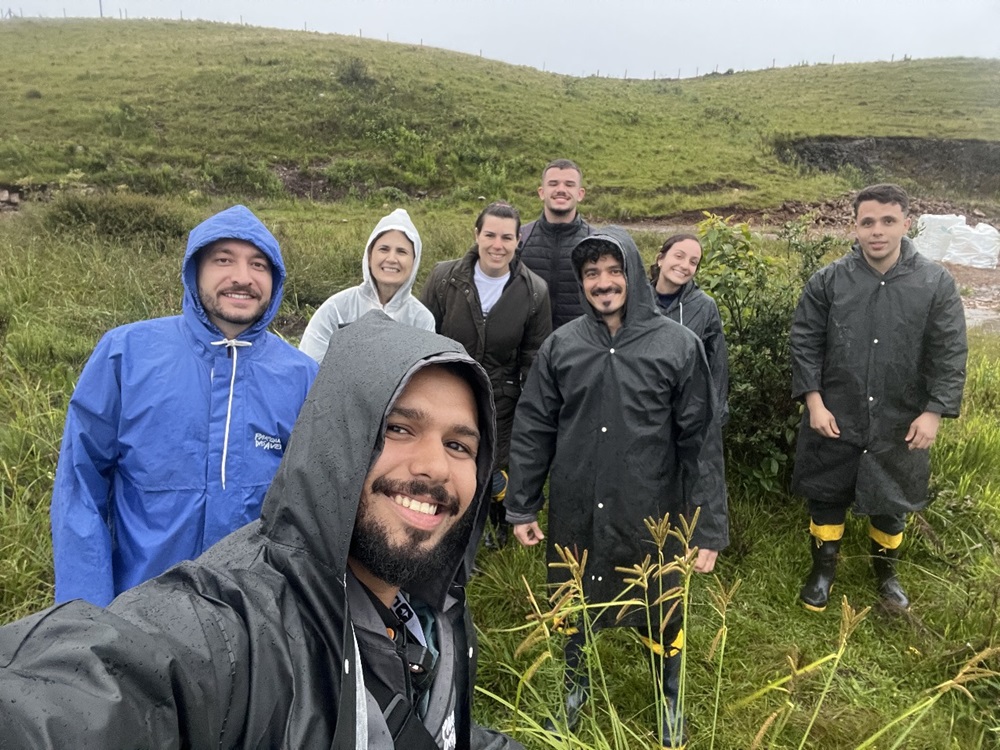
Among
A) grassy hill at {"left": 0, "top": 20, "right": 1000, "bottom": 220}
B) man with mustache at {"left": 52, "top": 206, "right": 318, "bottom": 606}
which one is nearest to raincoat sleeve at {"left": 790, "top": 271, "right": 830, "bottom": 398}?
man with mustache at {"left": 52, "top": 206, "right": 318, "bottom": 606}

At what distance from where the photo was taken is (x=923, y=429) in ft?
9.95

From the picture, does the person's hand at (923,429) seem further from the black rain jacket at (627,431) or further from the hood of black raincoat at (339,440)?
the hood of black raincoat at (339,440)

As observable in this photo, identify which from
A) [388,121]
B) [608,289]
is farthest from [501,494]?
[388,121]

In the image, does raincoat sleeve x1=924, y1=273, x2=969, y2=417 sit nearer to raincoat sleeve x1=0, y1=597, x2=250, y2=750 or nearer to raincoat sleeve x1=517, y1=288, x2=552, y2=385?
raincoat sleeve x1=517, y1=288, x2=552, y2=385

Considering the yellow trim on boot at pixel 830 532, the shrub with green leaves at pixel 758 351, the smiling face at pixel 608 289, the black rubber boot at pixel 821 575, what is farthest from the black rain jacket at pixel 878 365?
the smiling face at pixel 608 289

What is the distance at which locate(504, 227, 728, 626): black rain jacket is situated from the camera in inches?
99.7

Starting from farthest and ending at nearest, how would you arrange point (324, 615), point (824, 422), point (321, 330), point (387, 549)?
point (824, 422) < point (321, 330) < point (387, 549) < point (324, 615)

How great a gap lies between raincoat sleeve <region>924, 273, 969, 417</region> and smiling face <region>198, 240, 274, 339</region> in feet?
10.4

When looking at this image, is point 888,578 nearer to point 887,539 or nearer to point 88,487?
point 887,539

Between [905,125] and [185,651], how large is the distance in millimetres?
43346

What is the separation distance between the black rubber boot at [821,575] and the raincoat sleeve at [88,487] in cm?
337

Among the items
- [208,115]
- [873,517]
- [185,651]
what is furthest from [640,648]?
[208,115]

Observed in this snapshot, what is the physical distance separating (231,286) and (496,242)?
1.87 m

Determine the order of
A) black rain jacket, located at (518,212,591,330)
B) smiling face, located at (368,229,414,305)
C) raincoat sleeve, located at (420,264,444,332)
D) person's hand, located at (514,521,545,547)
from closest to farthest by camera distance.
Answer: person's hand, located at (514,521,545,547) → smiling face, located at (368,229,414,305) → raincoat sleeve, located at (420,264,444,332) → black rain jacket, located at (518,212,591,330)
